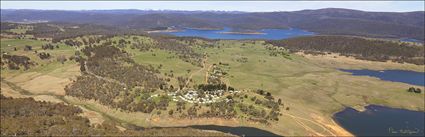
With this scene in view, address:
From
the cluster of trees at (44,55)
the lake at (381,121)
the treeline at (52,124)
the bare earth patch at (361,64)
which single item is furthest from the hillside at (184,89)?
the bare earth patch at (361,64)

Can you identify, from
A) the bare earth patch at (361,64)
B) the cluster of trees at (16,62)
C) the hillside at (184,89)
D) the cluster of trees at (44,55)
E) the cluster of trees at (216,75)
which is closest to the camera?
the hillside at (184,89)

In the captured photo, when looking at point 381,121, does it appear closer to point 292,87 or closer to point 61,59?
point 292,87

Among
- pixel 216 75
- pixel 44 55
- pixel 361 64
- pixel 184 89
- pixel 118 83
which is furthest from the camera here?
pixel 361 64

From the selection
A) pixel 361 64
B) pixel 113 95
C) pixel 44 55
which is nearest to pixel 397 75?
pixel 361 64

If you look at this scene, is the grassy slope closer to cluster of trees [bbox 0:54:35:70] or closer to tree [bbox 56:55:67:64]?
tree [bbox 56:55:67:64]

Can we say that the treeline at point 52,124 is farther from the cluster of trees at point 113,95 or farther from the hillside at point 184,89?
the cluster of trees at point 113,95
